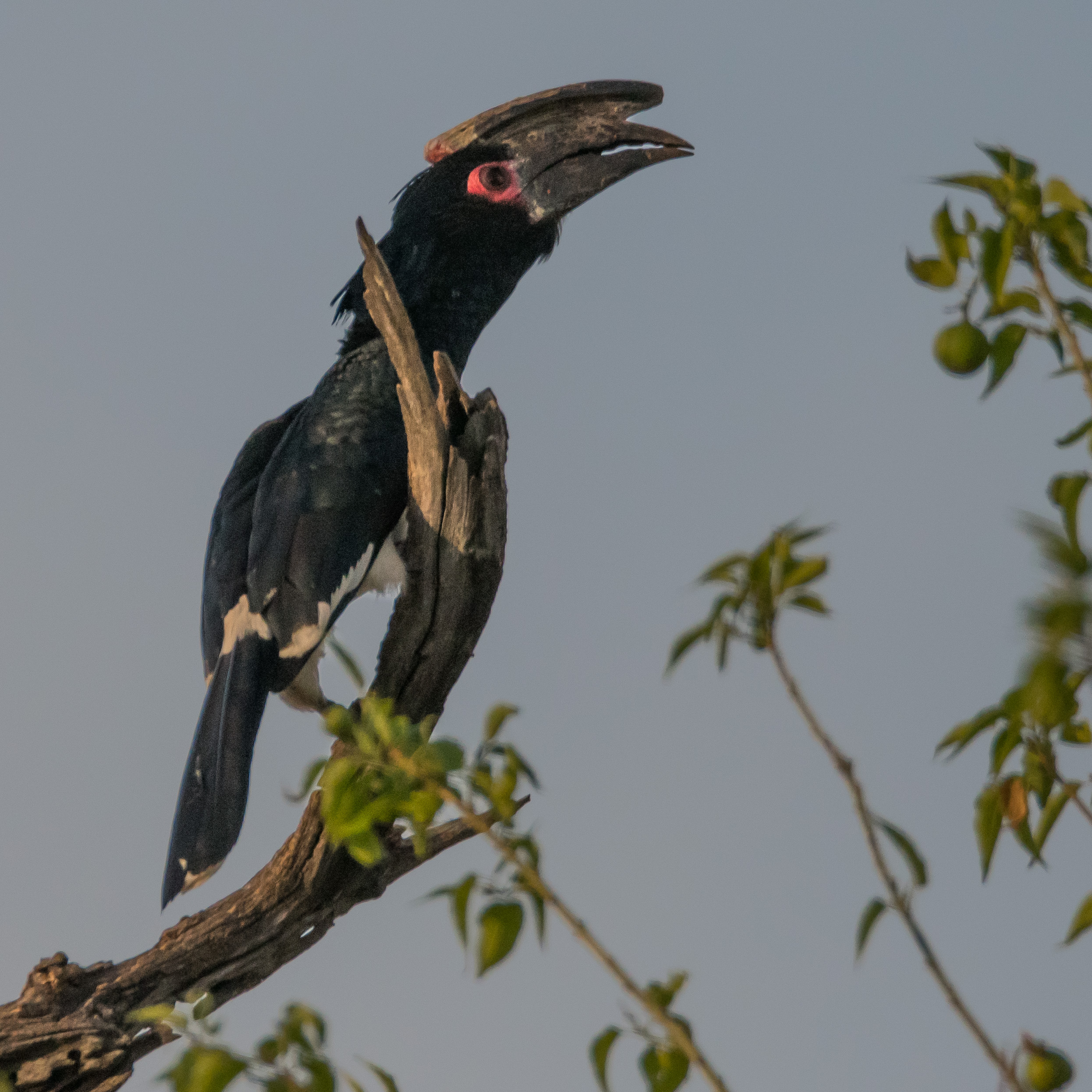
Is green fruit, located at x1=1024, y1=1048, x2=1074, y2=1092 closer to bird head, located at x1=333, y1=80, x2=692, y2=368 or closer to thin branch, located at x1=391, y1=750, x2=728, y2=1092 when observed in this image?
thin branch, located at x1=391, y1=750, x2=728, y2=1092

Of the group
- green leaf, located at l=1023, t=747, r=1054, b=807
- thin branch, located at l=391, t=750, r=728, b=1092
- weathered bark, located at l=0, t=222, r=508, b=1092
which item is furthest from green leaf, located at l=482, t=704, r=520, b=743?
weathered bark, located at l=0, t=222, r=508, b=1092

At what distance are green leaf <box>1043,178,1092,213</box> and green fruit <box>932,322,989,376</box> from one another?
0.10 meters

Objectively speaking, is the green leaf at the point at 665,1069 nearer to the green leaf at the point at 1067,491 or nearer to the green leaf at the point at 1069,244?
the green leaf at the point at 1067,491

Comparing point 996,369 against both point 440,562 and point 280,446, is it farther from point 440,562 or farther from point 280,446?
point 280,446

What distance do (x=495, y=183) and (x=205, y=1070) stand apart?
3742 millimetres

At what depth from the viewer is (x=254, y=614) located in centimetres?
314

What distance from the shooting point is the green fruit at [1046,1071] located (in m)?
0.85

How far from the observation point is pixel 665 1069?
0.96 m

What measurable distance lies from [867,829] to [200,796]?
2279 mm

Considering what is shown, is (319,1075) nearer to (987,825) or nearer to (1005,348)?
(987,825)

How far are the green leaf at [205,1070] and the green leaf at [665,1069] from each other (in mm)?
291

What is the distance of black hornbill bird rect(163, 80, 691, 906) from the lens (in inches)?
118

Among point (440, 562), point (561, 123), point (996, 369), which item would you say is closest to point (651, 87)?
point (561, 123)

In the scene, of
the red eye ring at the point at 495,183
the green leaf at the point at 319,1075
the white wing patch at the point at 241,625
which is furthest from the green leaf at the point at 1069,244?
the red eye ring at the point at 495,183
